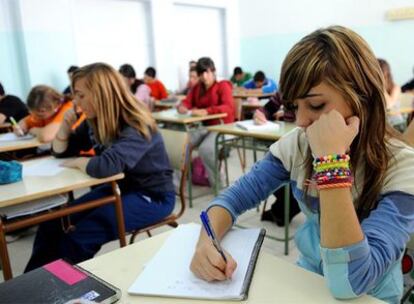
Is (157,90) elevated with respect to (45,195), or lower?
elevated

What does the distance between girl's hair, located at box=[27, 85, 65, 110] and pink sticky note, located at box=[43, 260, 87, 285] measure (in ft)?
8.14

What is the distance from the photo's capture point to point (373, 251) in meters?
0.79

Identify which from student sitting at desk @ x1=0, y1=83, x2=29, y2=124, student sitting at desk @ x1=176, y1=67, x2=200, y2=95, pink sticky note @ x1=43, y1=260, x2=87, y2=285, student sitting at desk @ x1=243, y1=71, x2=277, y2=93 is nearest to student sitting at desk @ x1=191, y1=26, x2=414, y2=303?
pink sticky note @ x1=43, y1=260, x2=87, y2=285

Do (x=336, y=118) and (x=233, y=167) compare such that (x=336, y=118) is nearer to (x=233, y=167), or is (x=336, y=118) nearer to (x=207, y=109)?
(x=207, y=109)

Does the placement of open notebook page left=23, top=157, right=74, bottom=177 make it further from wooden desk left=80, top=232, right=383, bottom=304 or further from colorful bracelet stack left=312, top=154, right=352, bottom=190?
colorful bracelet stack left=312, top=154, right=352, bottom=190

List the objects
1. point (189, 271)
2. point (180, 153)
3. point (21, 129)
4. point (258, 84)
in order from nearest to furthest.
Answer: point (189, 271)
point (180, 153)
point (21, 129)
point (258, 84)

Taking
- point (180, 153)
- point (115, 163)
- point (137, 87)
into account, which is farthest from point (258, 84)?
point (115, 163)

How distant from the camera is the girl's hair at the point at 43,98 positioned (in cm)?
312

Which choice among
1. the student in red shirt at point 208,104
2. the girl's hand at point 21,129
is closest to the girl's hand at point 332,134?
the student in red shirt at point 208,104

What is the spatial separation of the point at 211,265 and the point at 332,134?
1.24 feet

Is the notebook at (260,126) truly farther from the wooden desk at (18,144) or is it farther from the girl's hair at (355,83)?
the girl's hair at (355,83)

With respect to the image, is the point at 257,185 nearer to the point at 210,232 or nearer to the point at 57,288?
the point at 210,232

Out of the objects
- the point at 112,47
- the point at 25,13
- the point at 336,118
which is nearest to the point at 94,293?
the point at 336,118

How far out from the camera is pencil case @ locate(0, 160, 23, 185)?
5.96 feet
